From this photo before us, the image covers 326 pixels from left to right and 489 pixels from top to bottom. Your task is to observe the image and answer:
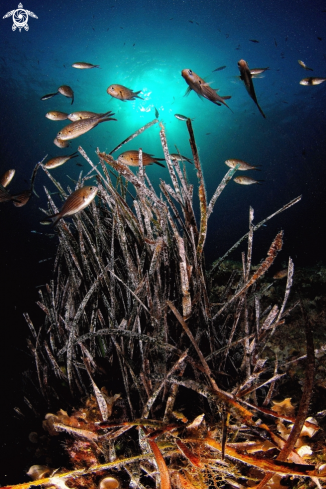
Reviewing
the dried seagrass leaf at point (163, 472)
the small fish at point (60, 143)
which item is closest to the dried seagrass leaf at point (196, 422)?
the dried seagrass leaf at point (163, 472)

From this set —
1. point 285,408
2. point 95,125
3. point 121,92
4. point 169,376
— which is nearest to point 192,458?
point 169,376

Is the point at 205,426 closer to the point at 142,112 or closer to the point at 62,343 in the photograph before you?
the point at 62,343

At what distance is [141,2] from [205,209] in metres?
35.1

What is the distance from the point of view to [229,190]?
6084cm

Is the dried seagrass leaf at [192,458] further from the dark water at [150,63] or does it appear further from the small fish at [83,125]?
the dark water at [150,63]

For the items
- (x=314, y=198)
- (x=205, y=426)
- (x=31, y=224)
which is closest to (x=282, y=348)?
(x=205, y=426)

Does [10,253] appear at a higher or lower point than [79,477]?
higher

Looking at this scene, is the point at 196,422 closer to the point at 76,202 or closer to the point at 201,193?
the point at 201,193

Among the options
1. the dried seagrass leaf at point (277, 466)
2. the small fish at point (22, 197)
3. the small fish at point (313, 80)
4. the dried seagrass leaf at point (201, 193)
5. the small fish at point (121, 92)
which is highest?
the small fish at point (313, 80)

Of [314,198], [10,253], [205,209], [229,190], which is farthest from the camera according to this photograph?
[229,190]

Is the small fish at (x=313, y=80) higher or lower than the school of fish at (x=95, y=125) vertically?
higher

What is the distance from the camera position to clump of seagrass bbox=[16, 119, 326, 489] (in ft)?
3.32

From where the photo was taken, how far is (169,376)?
3.55 ft

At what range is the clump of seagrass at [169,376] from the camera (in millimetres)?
1012
